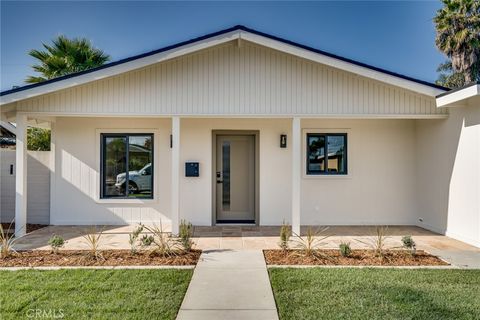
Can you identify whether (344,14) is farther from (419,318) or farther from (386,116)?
(419,318)

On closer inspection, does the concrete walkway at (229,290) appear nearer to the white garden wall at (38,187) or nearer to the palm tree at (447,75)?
the white garden wall at (38,187)

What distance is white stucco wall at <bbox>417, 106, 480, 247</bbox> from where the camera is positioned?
6730mm

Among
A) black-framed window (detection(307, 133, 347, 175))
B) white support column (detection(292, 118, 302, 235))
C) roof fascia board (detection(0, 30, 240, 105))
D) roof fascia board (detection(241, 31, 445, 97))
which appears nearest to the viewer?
roof fascia board (detection(0, 30, 240, 105))

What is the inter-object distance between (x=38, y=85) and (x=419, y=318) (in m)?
7.67

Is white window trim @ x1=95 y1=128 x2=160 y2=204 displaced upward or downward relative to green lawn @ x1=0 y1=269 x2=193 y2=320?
upward

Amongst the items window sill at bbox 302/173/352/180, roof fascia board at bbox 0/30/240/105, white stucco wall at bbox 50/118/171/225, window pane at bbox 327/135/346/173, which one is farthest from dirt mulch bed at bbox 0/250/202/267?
window pane at bbox 327/135/346/173

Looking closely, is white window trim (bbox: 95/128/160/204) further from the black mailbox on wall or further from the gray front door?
the gray front door

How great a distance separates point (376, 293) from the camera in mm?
4191

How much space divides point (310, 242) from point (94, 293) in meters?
3.49

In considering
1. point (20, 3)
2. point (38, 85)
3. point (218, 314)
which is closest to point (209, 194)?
point (38, 85)

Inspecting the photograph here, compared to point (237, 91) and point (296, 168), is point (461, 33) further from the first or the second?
point (237, 91)

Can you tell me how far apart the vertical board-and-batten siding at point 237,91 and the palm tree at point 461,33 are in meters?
12.6

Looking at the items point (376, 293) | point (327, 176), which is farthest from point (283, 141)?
point (376, 293)

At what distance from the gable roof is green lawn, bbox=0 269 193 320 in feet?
12.7
